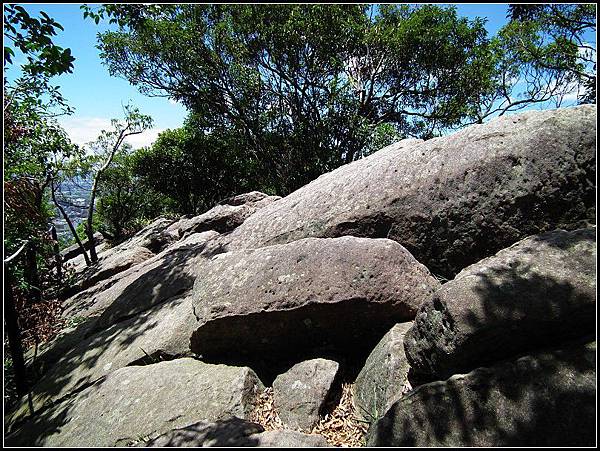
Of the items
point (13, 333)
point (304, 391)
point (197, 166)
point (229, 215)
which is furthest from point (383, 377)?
point (197, 166)

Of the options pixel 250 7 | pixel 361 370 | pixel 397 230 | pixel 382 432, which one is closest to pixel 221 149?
pixel 250 7

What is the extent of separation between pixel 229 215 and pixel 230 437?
698 cm

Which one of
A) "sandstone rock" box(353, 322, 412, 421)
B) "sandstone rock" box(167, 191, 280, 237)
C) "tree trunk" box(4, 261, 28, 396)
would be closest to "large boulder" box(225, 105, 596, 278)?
"sandstone rock" box(353, 322, 412, 421)

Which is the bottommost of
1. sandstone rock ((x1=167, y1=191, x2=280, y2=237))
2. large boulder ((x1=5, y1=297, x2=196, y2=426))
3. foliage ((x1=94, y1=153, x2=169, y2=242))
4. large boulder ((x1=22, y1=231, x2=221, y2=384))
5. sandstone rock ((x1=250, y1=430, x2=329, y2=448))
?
sandstone rock ((x1=250, y1=430, x2=329, y2=448))

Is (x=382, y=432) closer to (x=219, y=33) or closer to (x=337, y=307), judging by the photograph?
(x=337, y=307)

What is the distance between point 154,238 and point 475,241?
10238 mm

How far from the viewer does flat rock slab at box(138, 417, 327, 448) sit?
286 centimetres

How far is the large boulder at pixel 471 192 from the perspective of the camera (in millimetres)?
4008

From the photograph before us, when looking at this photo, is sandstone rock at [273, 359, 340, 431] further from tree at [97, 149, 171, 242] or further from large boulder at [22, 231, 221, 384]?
Result: tree at [97, 149, 171, 242]

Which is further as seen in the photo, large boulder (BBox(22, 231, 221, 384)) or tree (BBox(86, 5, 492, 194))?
tree (BBox(86, 5, 492, 194))

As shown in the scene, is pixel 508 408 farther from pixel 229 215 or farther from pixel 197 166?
pixel 197 166

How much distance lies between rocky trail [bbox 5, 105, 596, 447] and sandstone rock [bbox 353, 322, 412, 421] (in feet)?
0.05

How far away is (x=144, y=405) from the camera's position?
12.8 ft

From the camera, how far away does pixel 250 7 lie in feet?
40.9
